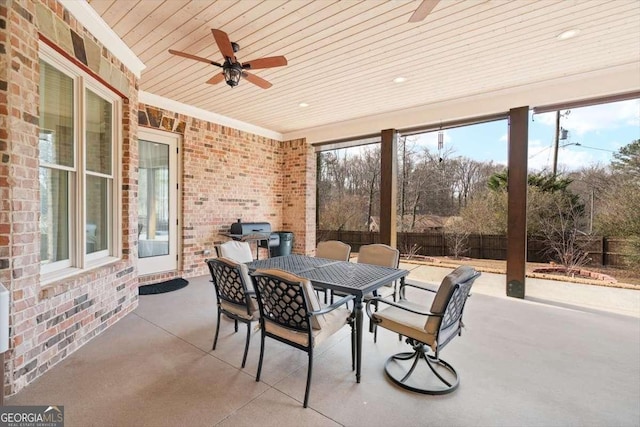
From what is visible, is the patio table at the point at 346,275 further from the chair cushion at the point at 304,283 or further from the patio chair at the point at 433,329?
the chair cushion at the point at 304,283

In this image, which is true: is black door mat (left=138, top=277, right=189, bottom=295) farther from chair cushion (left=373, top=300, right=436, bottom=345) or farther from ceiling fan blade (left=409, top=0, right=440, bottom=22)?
ceiling fan blade (left=409, top=0, right=440, bottom=22)

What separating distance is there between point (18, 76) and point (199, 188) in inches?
135

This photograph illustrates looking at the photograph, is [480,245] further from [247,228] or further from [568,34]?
[247,228]

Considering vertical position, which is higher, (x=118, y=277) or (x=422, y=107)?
(x=422, y=107)

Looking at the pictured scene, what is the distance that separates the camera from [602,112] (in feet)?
19.3

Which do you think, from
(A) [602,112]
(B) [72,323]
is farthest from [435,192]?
(B) [72,323]

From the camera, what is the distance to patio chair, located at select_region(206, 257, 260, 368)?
2.49 metres

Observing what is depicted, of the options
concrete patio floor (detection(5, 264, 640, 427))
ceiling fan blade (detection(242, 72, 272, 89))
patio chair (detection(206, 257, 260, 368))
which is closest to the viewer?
concrete patio floor (detection(5, 264, 640, 427))

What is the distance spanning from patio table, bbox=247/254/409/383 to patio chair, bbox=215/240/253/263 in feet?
1.24

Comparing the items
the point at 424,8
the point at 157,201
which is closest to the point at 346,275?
the point at 424,8

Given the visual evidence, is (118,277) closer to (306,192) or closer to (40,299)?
(40,299)

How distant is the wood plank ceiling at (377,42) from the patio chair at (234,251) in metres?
2.23

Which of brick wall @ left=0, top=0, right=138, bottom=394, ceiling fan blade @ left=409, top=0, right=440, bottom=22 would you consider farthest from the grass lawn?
brick wall @ left=0, top=0, right=138, bottom=394

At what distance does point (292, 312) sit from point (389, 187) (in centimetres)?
394
